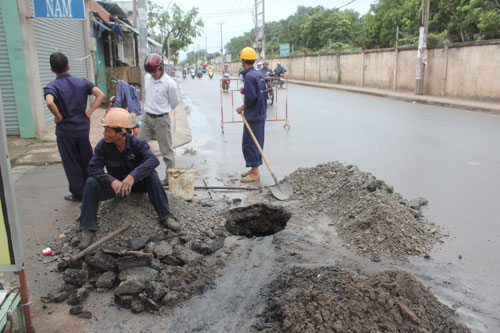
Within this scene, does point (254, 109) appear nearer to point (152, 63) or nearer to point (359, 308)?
point (152, 63)

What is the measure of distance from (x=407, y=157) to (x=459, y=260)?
4.32 m

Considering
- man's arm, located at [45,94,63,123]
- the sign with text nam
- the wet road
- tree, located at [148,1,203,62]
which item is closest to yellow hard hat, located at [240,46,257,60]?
the wet road

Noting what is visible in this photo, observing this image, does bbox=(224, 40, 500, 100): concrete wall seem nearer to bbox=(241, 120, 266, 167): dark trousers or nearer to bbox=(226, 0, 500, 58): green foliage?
bbox=(226, 0, 500, 58): green foliage

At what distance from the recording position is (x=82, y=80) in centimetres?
530

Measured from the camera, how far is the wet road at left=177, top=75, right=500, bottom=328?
13.8ft

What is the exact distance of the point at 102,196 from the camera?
4.24m

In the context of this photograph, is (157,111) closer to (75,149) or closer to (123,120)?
(75,149)

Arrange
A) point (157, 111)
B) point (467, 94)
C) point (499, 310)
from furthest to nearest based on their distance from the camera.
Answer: point (467, 94), point (157, 111), point (499, 310)

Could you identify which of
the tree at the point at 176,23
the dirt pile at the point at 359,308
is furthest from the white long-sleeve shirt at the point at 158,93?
the tree at the point at 176,23

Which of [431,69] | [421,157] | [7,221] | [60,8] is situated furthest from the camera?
[431,69]

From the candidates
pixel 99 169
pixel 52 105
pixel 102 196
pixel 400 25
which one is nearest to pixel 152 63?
pixel 52 105

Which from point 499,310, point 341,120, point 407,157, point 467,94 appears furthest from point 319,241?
point 467,94

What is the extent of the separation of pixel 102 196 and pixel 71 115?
1509 millimetres

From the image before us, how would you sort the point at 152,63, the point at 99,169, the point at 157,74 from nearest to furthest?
the point at 99,169 → the point at 152,63 → the point at 157,74
